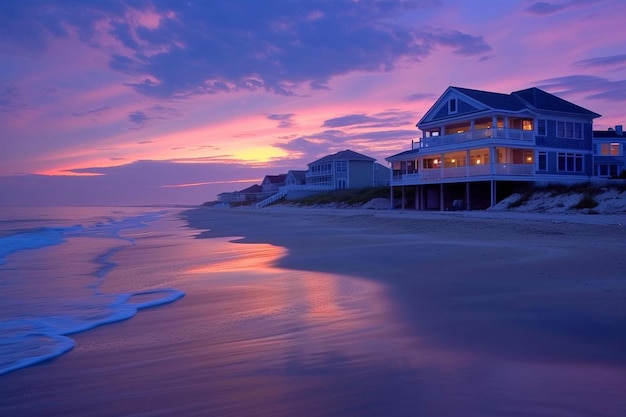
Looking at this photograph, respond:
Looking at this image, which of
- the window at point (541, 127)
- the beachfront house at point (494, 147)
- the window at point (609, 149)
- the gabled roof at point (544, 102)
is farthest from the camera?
the window at point (609, 149)

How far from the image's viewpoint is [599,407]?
12.6 ft

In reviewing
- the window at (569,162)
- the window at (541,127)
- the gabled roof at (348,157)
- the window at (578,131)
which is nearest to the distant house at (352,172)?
the gabled roof at (348,157)

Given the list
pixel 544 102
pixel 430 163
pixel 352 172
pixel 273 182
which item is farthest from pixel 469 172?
pixel 273 182

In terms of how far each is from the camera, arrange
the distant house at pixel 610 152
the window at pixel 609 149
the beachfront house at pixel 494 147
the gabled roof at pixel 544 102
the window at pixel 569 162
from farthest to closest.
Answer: the window at pixel 609 149, the distant house at pixel 610 152, the gabled roof at pixel 544 102, the window at pixel 569 162, the beachfront house at pixel 494 147

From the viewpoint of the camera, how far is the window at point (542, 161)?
33.0 metres

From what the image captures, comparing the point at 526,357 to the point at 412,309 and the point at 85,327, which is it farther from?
the point at 85,327

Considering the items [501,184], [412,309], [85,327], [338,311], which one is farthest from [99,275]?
[501,184]

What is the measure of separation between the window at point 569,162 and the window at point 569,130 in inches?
48.6

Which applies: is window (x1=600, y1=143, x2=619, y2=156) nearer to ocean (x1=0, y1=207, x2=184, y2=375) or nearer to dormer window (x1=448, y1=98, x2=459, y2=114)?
dormer window (x1=448, y1=98, x2=459, y2=114)

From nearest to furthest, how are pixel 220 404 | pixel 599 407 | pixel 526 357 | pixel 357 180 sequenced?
1. pixel 599 407
2. pixel 220 404
3. pixel 526 357
4. pixel 357 180

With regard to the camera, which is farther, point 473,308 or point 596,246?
point 596,246

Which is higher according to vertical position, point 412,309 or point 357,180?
point 357,180

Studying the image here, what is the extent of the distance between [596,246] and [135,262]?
40.7 ft

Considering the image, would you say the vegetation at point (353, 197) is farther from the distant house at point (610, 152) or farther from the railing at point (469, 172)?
the distant house at point (610, 152)
